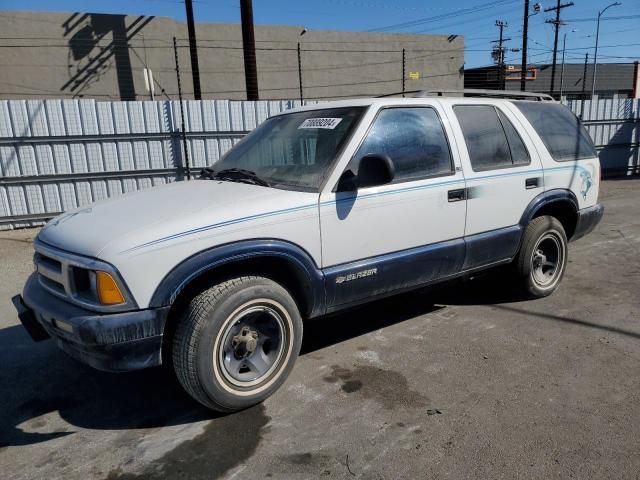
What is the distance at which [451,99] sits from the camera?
4.22 metres

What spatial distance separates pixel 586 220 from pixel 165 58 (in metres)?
25.4

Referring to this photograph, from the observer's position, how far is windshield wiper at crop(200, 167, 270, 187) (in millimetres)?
3568

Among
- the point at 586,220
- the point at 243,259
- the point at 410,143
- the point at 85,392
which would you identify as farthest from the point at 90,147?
the point at 586,220

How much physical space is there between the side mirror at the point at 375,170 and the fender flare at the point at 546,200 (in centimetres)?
184

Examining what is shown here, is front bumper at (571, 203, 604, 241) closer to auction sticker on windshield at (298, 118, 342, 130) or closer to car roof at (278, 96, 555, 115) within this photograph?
car roof at (278, 96, 555, 115)

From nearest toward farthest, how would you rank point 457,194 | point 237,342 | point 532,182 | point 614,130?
point 237,342 → point 457,194 → point 532,182 → point 614,130

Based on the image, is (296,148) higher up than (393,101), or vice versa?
(393,101)

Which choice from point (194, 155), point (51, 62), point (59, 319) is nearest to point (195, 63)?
point (51, 62)

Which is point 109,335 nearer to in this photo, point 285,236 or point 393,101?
point 285,236

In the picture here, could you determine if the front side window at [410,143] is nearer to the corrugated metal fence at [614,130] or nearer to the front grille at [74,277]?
the front grille at [74,277]

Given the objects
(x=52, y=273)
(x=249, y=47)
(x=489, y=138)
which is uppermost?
(x=249, y=47)

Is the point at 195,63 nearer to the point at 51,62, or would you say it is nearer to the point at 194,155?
the point at 51,62

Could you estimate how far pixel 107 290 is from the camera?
2.71 m

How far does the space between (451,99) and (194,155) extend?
6.84 m
